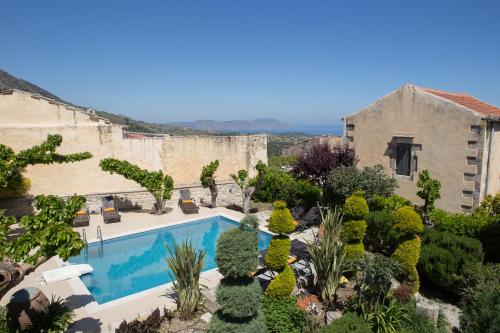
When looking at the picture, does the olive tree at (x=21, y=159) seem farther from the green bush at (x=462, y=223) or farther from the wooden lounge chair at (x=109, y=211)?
the green bush at (x=462, y=223)

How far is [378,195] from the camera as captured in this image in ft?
41.1

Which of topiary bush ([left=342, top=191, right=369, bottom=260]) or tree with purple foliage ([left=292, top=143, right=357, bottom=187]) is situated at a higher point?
tree with purple foliage ([left=292, top=143, right=357, bottom=187])

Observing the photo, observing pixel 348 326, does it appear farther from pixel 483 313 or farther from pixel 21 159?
pixel 21 159

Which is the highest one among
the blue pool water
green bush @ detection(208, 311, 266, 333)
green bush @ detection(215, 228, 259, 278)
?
green bush @ detection(215, 228, 259, 278)

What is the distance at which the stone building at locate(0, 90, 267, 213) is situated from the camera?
17984mm

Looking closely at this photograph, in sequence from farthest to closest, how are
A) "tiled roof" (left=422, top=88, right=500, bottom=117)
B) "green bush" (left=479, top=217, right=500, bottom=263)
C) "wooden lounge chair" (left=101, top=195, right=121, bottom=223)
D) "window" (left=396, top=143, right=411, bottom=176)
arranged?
"wooden lounge chair" (left=101, top=195, right=121, bottom=223), "window" (left=396, top=143, right=411, bottom=176), "tiled roof" (left=422, top=88, right=500, bottom=117), "green bush" (left=479, top=217, right=500, bottom=263)

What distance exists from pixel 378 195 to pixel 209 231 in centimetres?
779

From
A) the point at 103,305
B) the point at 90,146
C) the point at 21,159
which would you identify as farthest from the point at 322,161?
the point at 90,146

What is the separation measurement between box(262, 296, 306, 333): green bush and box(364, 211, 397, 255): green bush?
15.9 feet

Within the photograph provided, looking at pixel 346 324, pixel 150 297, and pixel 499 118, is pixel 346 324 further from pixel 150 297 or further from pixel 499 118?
pixel 499 118

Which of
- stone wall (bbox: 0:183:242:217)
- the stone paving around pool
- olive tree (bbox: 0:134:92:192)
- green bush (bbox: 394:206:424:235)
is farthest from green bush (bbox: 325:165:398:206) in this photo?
olive tree (bbox: 0:134:92:192)

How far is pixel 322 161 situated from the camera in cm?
1416

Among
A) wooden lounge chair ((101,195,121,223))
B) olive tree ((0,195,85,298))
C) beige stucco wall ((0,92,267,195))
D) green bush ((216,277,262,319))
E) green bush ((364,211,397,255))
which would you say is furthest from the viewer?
beige stucco wall ((0,92,267,195))

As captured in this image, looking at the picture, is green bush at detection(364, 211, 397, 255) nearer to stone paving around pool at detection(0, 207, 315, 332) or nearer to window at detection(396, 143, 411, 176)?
stone paving around pool at detection(0, 207, 315, 332)
